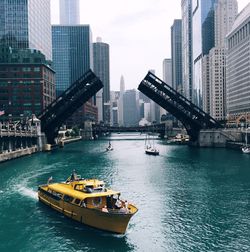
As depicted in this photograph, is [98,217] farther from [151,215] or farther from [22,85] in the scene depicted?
[22,85]

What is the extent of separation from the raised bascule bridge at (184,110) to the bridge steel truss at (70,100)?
11140 mm

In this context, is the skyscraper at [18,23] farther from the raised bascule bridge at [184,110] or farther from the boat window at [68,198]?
the boat window at [68,198]

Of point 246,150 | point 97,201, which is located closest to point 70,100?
point 246,150

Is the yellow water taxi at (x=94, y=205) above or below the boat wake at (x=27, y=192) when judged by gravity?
above

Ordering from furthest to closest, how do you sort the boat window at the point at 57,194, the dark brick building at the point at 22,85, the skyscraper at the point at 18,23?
the skyscraper at the point at 18,23 → the dark brick building at the point at 22,85 → the boat window at the point at 57,194

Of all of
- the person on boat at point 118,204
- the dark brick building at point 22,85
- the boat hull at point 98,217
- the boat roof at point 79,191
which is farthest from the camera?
the dark brick building at point 22,85

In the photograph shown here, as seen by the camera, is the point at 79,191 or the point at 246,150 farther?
the point at 246,150

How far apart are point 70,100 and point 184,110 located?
2809 cm

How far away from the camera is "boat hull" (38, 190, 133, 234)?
26438 mm

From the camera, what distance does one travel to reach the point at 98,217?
1075 inches

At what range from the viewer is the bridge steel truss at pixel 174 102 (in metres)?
85.1

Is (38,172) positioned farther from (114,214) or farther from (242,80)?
(242,80)

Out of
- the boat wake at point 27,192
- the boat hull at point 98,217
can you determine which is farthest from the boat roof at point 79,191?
the boat wake at point 27,192

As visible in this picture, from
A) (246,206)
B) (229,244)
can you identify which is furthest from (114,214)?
(246,206)
